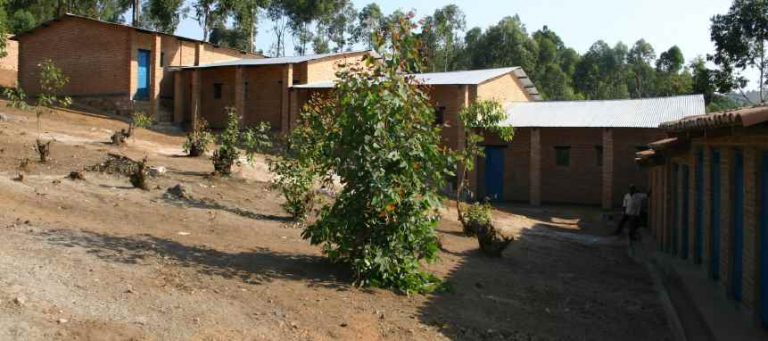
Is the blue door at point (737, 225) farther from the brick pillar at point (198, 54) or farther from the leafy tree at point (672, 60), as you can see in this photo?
the leafy tree at point (672, 60)

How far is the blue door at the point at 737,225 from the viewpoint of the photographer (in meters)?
8.06

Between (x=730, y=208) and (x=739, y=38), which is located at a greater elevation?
(x=739, y=38)

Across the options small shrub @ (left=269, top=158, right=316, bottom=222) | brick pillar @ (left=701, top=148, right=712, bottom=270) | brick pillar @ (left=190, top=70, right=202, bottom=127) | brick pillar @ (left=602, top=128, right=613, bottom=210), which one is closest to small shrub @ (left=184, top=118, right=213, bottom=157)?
small shrub @ (left=269, top=158, right=316, bottom=222)

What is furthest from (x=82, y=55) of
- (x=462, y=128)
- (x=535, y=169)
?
(x=535, y=169)

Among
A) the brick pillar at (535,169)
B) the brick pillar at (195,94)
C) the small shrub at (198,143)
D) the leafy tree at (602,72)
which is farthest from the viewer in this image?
the leafy tree at (602,72)

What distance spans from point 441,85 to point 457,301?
18072 millimetres

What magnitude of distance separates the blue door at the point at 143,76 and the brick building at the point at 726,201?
21306 mm

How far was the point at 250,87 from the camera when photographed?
2845cm

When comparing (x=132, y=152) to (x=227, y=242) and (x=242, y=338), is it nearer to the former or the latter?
(x=227, y=242)

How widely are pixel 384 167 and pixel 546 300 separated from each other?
333 cm

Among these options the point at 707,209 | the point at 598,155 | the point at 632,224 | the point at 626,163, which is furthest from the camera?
the point at 598,155

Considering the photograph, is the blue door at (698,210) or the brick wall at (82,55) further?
the brick wall at (82,55)

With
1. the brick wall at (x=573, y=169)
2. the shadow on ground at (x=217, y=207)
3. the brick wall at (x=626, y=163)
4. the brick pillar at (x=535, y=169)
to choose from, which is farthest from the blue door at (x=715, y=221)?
the brick wall at (x=573, y=169)

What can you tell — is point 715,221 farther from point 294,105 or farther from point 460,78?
point 294,105
